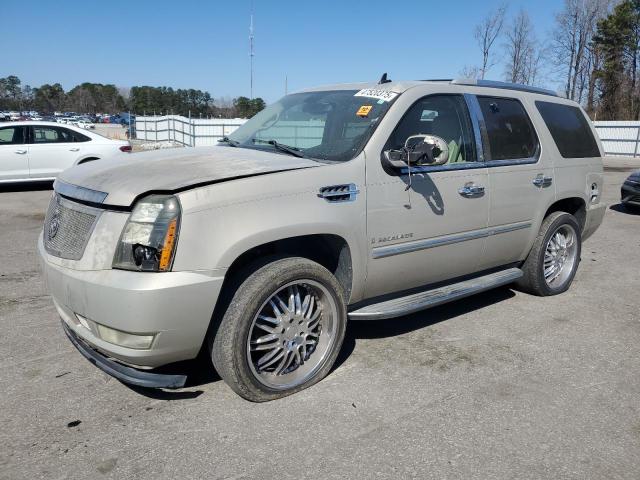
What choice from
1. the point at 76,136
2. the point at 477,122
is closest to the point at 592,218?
the point at 477,122

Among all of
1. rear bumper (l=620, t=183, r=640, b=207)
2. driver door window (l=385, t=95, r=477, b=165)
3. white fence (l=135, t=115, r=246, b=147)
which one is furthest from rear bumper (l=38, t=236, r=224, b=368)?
white fence (l=135, t=115, r=246, b=147)

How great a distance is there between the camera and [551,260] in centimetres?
527

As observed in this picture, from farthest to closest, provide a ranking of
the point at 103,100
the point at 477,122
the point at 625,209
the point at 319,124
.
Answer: the point at 103,100 < the point at 625,209 < the point at 477,122 < the point at 319,124

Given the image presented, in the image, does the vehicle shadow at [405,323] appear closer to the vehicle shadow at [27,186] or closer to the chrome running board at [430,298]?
the chrome running board at [430,298]

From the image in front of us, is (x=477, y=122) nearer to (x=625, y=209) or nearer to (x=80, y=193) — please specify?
(x=80, y=193)

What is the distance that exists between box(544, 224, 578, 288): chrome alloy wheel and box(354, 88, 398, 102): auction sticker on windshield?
2.37 metres

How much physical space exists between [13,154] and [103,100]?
108813 mm

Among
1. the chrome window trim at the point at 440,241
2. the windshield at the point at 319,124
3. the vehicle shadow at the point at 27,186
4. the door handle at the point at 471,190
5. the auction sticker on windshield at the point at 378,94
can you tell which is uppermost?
the auction sticker on windshield at the point at 378,94

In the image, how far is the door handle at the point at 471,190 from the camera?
13.1ft

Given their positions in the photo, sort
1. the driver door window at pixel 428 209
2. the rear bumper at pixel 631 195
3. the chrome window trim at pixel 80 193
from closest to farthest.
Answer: the chrome window trim at pixel 80 193 < the driver door window at pixel 428 209 < the rear bumper at pixel 631 195

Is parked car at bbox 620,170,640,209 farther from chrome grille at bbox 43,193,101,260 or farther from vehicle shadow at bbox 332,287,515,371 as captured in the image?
chrome grille at bbox 43,193,101,260

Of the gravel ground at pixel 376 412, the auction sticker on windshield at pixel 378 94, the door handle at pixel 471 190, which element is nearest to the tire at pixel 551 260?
the gravel ground at pixel 376 412

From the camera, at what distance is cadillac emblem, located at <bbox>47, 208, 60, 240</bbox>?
320cm

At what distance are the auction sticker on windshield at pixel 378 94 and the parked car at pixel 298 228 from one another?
1cm
